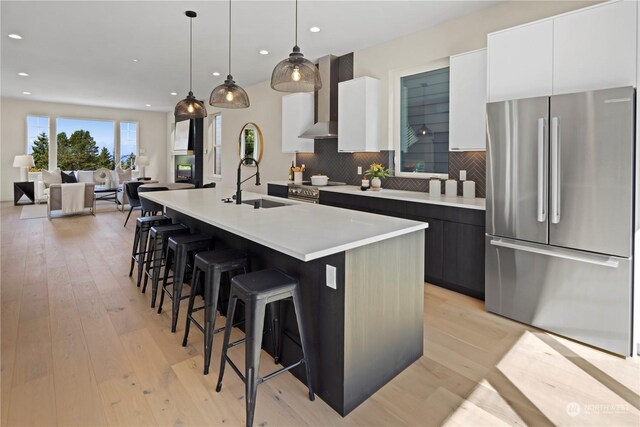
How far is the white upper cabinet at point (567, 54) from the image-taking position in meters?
2.33

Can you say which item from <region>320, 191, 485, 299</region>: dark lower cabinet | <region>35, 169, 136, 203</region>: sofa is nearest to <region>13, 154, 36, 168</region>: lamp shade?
<region>35, 169, 136, 203</region>: sofa

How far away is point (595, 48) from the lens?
244 cm

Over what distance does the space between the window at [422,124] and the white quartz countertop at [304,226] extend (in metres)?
1.97

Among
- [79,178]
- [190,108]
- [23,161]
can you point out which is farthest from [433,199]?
[23,161]

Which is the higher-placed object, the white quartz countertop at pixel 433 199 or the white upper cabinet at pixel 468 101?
the white upper cabinet at pixel 468 101

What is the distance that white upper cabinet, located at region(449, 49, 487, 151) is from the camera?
3.44m

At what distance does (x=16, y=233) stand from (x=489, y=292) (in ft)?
23.7

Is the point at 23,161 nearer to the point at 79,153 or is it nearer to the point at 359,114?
the point at 79,153

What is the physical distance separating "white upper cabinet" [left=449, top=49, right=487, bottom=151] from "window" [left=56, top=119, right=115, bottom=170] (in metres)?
11.0

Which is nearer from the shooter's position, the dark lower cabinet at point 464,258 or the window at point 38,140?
the dark lower cabinet at point 464,258

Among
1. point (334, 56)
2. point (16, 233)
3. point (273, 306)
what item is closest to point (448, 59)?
point (334, 56)

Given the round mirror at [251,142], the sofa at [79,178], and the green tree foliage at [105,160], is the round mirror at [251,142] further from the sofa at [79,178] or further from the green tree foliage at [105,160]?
the green tree foliage at [105,160]

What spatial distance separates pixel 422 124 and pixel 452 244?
168cm

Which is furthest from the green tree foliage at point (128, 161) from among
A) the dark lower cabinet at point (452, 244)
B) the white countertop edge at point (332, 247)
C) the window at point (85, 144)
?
the white countertop edge at point (332, 247)
